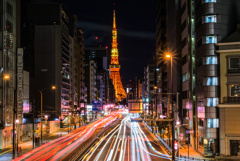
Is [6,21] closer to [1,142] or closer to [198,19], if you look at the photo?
[1,142]

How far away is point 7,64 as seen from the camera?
57906mm

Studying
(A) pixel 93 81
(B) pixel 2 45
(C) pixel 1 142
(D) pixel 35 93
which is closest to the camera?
(C) pixel 1 142

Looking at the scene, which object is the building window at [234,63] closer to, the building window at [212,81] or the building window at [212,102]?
the building window at [212,81]

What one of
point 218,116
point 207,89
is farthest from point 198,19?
point 218,116

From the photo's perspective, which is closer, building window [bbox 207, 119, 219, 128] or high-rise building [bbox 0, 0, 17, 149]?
building window [bbox 207, 119, 219, 128]

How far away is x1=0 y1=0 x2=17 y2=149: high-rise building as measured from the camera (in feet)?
181

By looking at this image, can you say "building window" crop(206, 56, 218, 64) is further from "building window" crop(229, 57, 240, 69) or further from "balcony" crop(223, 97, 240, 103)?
"balcony" crop(223, 97, 240, 103)

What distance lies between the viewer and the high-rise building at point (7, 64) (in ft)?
181

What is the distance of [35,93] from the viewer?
97.7m

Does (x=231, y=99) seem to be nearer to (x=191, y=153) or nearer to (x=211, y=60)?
(x=211, y=60)

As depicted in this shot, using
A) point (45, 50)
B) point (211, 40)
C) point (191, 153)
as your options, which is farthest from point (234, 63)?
point (45, 50)

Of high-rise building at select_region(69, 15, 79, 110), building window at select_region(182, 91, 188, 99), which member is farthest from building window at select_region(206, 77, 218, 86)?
high-rise building at select_region(69, 15, 79, 110)

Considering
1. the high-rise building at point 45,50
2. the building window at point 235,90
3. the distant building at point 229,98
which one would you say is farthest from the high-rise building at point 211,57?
the high-rise building at point 45,50

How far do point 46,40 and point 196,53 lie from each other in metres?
59.9
